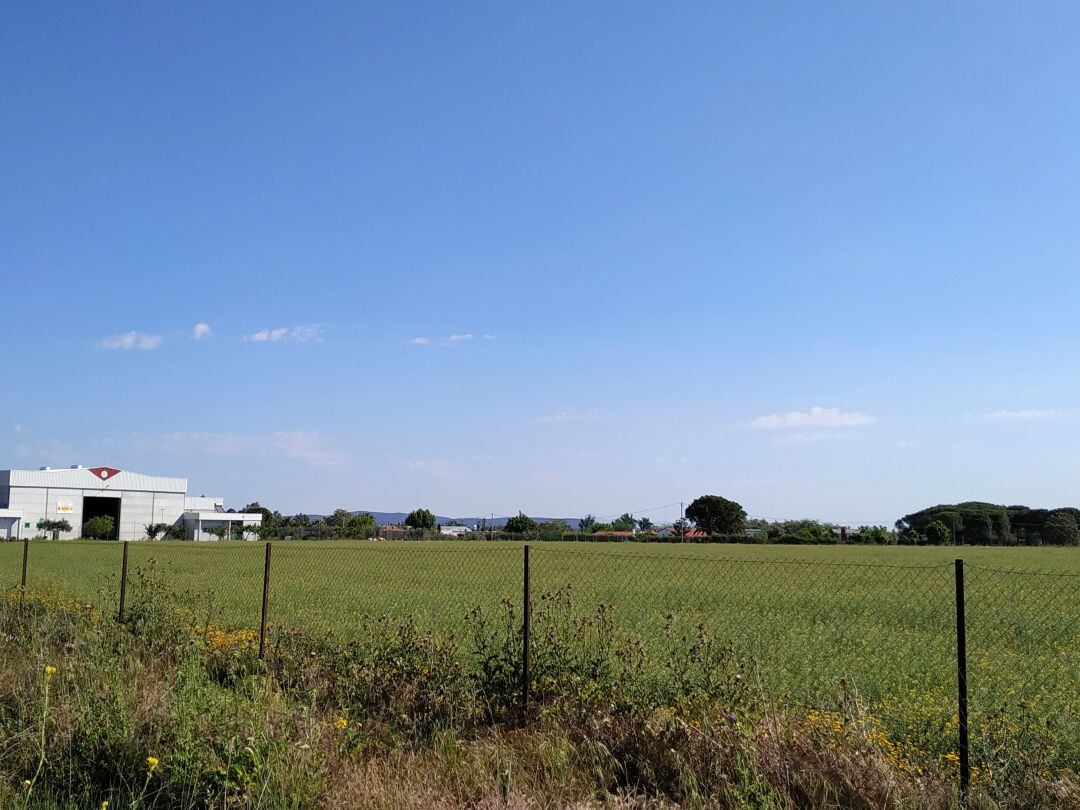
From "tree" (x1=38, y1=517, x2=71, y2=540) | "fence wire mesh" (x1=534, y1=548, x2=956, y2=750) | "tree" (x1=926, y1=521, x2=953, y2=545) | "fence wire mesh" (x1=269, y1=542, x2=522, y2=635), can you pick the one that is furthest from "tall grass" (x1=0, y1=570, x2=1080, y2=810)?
"tree" (x1=926, y1=521, x2=953, y2=545)

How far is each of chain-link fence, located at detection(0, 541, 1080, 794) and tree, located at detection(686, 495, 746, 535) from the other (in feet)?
354

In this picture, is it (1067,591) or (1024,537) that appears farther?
(1024,537)

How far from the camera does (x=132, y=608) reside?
10531mm

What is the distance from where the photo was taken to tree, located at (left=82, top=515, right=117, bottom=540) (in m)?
77.9

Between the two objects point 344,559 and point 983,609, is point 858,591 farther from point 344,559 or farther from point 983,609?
point 344,559

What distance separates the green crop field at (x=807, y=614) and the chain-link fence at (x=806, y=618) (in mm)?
46

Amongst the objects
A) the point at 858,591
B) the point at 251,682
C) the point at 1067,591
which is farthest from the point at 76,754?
the point at 1067,591

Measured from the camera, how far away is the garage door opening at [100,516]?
78.1 metres

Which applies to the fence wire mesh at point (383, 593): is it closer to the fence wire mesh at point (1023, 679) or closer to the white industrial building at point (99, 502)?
the fence wire mesh at point (1023, 679)

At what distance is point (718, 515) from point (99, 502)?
9564 centimetres

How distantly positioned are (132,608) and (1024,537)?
116607 millimetres

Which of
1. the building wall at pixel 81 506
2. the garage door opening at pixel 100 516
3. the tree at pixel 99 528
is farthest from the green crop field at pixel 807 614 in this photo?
the building wall at pixel 81 506

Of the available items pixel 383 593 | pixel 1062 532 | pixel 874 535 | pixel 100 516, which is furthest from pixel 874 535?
pixel 383 593

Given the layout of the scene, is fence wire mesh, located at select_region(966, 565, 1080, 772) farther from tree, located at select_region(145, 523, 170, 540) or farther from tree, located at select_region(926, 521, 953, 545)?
tree, located at select_region(926, 521, 953, 545)
